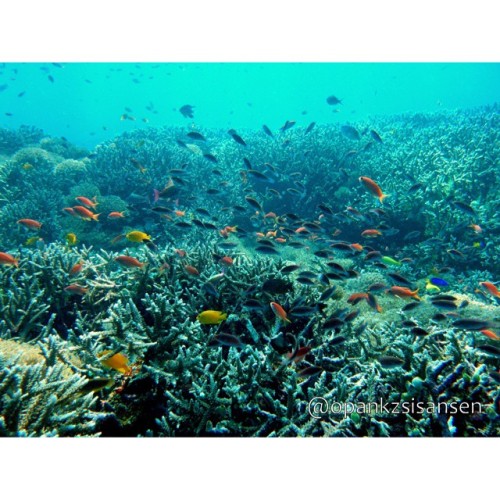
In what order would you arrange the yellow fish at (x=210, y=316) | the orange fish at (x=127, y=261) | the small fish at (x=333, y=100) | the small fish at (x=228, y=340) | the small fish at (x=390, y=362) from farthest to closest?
the small fish at (x=333, y=100) < the orange fish at (x=127, y=261) < the yellow fish at (x=210, y=316) < the small fish at (x=228, y=340) < the small fish at (x=390, y=362)

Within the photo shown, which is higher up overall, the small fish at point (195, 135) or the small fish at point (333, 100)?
the small fish at point (333, 100)

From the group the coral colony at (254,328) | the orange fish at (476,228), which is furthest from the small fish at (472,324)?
the orange fish at (476,228)

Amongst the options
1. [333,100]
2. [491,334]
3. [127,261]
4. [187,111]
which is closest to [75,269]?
[127,261]

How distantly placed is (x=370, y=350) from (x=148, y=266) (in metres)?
3.50

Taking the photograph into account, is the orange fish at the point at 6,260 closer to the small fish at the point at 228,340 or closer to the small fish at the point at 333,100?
the small fish at the point at 228,340

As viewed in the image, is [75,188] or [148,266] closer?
[148,266]

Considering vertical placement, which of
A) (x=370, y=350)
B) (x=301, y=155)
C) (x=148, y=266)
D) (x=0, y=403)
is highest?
(x=301, y=155)

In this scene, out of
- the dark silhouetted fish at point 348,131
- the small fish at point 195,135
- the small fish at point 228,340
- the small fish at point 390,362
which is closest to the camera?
the small fish at point 390,362

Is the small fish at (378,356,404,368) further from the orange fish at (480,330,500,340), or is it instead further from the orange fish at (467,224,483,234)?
the orange fish at (467,224,483,234)

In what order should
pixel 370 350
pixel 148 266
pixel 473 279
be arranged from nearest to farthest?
1. pixel 370 350
2. pixel 148 266
3. pixel 473 279

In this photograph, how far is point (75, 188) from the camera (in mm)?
10391

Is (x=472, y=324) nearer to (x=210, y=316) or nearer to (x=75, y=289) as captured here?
(x=210, y=316)
